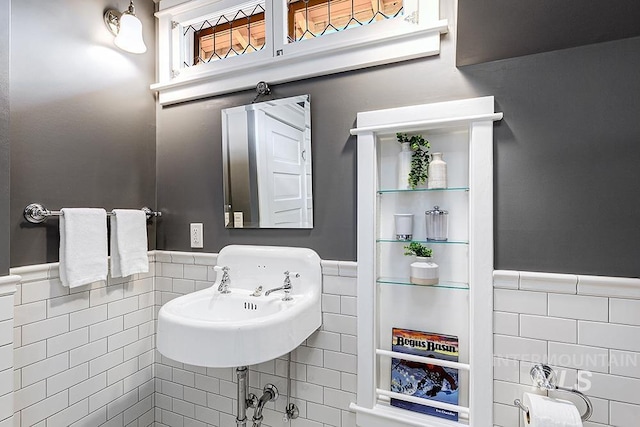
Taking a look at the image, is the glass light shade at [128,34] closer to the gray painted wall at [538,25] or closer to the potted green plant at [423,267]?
the gray painted wall at [538,25]

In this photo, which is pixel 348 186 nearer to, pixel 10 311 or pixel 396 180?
pixel 396 180

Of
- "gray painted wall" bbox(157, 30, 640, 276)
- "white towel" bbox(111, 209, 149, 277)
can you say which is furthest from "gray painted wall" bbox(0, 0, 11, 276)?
"gray painted wall" bbox(157, 30, 640, 276)

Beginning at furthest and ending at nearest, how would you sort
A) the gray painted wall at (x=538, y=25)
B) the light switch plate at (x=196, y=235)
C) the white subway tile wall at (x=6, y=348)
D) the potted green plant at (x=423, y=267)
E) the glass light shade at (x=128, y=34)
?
1. the light switch plate at (x=196, y=235)
2. the glass light shade at (x=128, y=34)
3. the potted green plant at (x=423, y=267)
4. the white subway tile wall at (x=6, y=348)
5. the gray painted wall at (x=538, y=25)

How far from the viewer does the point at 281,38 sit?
59.4 inches

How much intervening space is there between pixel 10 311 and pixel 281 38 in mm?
1528

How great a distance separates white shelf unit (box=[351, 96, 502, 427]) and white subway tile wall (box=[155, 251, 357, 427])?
0.09 metres

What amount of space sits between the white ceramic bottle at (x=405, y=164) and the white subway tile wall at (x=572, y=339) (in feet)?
1.56

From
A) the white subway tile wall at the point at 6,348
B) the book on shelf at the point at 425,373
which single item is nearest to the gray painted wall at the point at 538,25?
the book on shelf at the point at 425,373

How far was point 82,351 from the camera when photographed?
1.44 metres

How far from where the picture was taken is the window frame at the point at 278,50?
1.27m

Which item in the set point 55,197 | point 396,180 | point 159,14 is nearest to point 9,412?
point 55,197

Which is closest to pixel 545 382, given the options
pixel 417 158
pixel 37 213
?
pixel 417 158

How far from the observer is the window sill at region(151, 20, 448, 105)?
4.17 feet

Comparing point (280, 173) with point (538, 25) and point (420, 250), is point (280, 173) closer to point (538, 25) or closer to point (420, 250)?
point (420, 250)
